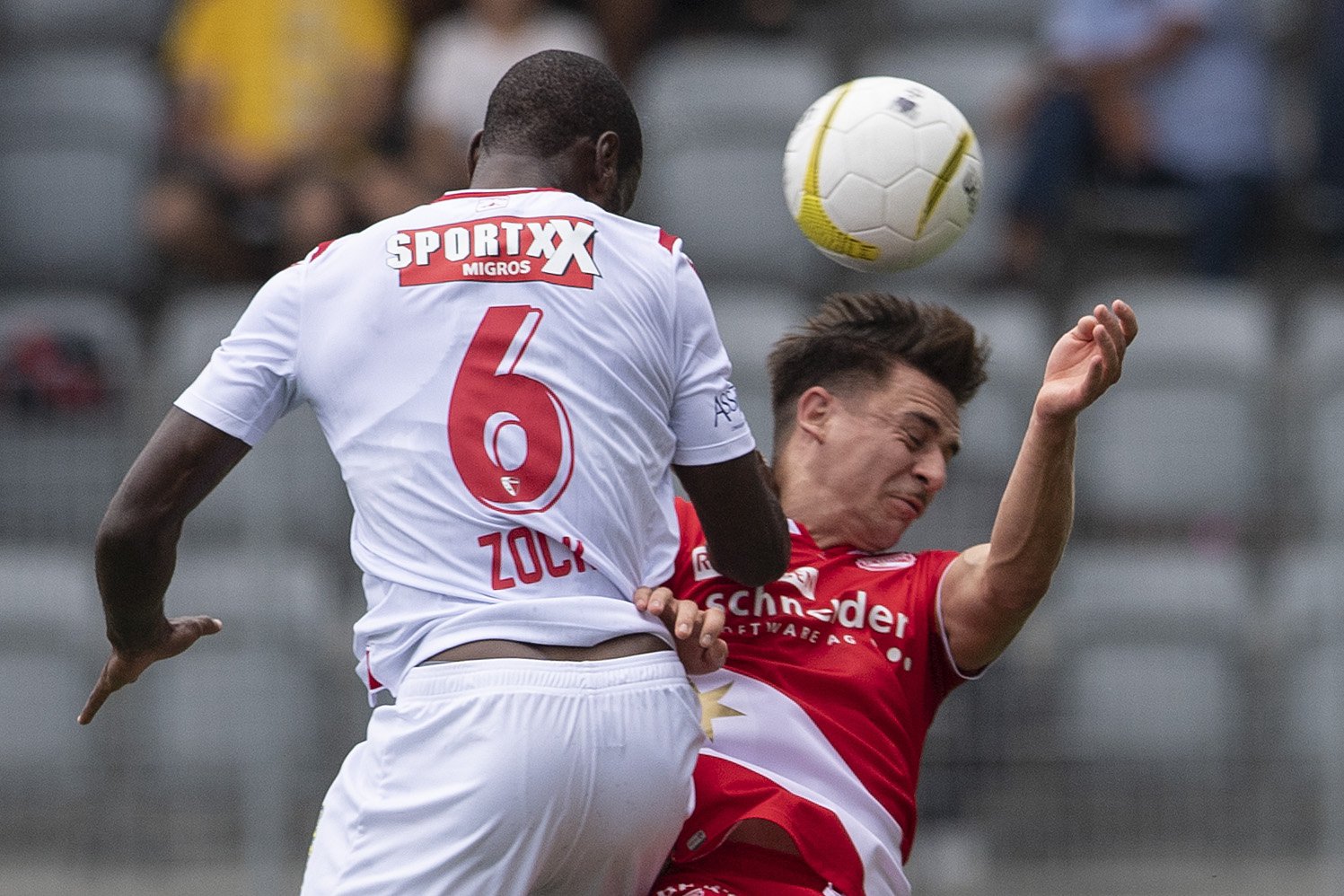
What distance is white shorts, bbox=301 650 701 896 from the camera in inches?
129

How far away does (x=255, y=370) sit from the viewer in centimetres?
350

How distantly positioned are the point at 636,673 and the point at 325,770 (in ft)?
11.7

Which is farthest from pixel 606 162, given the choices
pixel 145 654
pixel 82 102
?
pixel 82 102

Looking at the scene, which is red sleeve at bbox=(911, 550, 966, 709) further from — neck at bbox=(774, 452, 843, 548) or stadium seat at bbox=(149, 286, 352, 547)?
stadium seat at bbox=(149, 286, 352, 547)

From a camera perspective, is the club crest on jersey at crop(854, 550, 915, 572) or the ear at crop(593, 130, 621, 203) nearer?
the ear at crop(593, 130, 621, 203)

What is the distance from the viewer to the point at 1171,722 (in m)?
6.88

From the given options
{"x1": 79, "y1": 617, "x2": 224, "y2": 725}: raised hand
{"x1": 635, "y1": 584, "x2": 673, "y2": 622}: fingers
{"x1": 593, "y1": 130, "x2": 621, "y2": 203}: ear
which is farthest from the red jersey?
{"x1": 79, "y1": 617, "x2": 224, "y2": 725}: raised hand

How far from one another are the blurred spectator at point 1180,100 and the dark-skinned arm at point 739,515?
17.4 ft

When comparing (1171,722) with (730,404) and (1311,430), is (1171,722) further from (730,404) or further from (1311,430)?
(730,404)

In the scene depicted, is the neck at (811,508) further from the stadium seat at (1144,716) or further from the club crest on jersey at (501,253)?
the stadium seat at (1144,716)

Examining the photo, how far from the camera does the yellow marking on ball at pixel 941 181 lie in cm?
420

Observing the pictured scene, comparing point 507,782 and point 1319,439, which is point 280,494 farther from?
point 507,782

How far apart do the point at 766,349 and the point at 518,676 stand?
164 inches

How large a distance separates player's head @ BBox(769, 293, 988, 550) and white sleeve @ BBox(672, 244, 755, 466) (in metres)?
0.71
